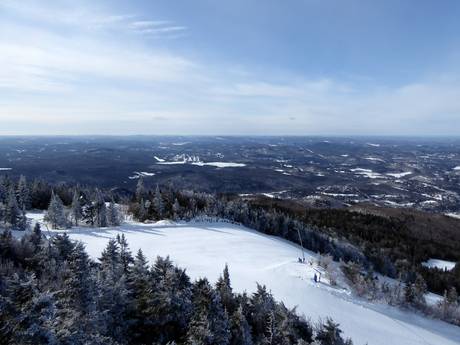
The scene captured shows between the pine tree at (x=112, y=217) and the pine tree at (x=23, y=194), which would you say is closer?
the pine tree at (x=112, y=217)

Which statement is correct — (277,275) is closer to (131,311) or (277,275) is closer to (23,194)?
(131,311)

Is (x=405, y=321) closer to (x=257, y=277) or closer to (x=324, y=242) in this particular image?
(x=257, y=277)

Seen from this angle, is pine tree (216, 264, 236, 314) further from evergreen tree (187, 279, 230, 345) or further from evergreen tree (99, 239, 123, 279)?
evergreen tree (99, 239, 123, 279)

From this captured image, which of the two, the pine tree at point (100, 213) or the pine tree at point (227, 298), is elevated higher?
the pine tree at point (227, 298)

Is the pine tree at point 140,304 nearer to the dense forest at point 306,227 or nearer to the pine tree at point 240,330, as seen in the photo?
the pine tree at point 240,330

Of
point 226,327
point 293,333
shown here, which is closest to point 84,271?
point 226,327

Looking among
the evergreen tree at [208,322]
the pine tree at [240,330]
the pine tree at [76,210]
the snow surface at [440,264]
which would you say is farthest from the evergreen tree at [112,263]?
the snow surface at [440,264]
